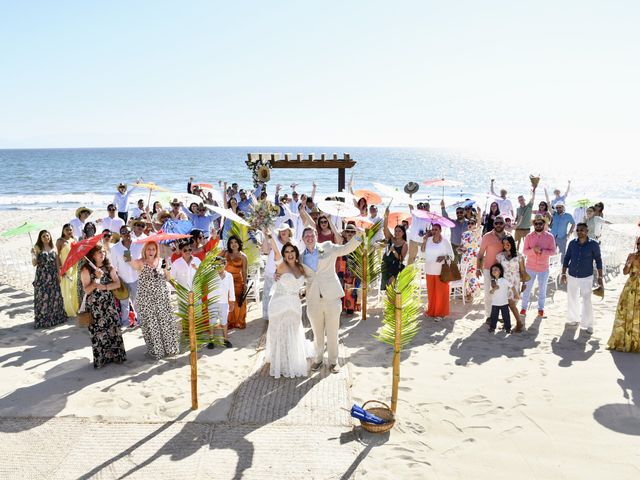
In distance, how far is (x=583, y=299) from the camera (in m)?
8.22

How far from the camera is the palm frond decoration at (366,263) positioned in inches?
354


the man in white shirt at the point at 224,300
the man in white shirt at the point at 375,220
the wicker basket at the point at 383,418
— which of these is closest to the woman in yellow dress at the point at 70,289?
the man in white shirt at the point at 224,300

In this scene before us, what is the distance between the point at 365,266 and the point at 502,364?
293 cm

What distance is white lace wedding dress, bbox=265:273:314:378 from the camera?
6.34m

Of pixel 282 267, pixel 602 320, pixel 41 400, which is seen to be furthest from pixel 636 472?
pixel 41 400

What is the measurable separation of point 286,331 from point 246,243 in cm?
310

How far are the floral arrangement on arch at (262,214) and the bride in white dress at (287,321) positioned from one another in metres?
0.52

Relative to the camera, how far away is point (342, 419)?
5.45m

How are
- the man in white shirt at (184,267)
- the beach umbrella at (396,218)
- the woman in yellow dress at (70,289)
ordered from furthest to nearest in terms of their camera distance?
the beach umbrella at (396,218) → the woman in yellow dress at (70,289) → the man in white shirt at (184,267)

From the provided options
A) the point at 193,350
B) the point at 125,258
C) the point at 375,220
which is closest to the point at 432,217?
the point at 375,220

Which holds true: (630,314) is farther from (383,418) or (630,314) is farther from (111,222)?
(111,222)

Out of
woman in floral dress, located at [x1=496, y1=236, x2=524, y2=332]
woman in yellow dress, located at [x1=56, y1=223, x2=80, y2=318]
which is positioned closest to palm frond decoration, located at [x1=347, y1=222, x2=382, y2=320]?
woman in floral dress, located at [x1=496, y1=236, x2=524, y2=332]

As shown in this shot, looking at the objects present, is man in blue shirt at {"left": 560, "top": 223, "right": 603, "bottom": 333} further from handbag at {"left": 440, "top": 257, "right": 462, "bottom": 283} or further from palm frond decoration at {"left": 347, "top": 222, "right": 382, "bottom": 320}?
palm frond decoration at {"left": 347, "top": 222, "right": 382, "bottom": 320}

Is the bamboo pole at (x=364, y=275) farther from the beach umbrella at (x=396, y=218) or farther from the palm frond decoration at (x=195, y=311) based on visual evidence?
the palm frond decoration at (x=195, y=311)
